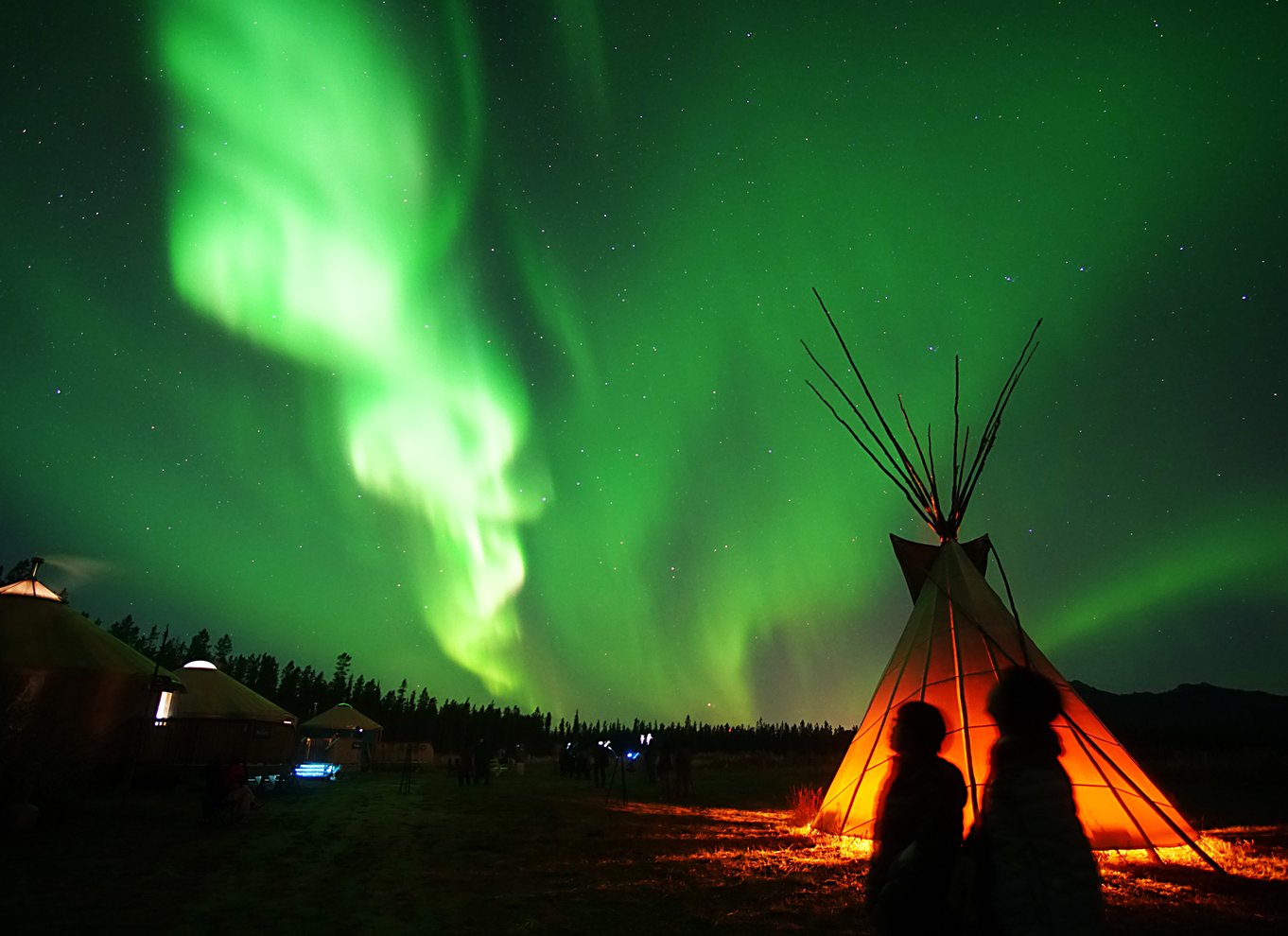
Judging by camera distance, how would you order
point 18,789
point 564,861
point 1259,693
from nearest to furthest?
point 564,861 < point 18,789 < point 1259,693

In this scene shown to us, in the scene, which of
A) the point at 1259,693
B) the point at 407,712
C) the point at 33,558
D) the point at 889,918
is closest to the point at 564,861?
the point at 889,918

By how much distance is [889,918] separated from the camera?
2.54 meters

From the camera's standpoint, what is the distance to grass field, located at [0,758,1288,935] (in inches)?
234

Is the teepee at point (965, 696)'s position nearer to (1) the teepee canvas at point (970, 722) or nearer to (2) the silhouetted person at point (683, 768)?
(1) the teepee canvas at point (970, 722)

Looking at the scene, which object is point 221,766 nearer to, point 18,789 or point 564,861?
point 18,789

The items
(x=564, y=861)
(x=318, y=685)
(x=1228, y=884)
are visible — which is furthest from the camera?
(x=318, y=685)

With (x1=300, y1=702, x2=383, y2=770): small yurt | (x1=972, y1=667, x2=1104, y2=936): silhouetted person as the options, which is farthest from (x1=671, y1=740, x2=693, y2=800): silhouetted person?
(x1=300, y1=702, x2=383, y2=770): small yurt

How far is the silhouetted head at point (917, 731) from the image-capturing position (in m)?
2.85

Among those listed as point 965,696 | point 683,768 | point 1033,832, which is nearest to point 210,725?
point 683,768

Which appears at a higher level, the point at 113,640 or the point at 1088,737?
the point at 113,640

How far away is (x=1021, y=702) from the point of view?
2566 mm

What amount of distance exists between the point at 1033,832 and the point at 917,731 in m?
0.55

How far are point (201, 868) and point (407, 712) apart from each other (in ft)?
353

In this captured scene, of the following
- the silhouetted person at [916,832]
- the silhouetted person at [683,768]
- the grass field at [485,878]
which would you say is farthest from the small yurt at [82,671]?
the silhouetted person at [916,832]
